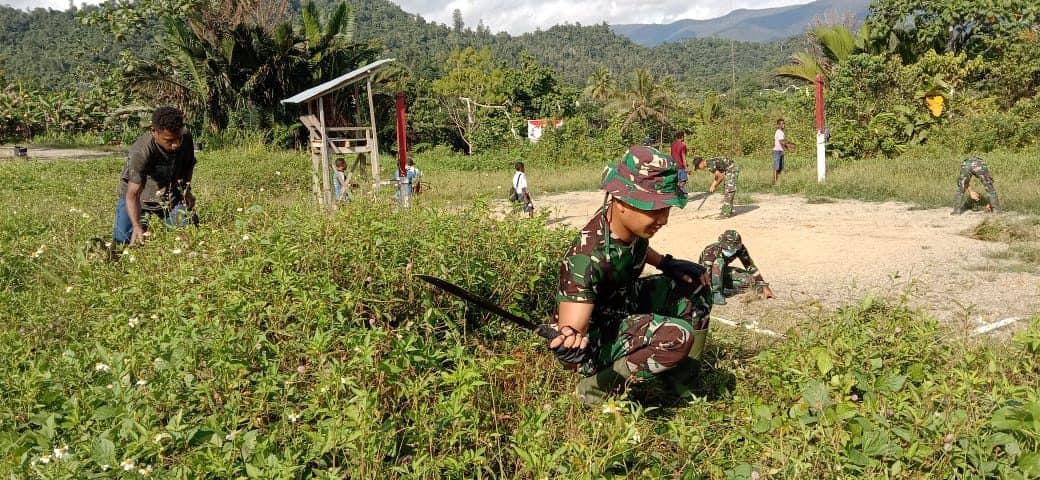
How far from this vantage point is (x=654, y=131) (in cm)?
3825

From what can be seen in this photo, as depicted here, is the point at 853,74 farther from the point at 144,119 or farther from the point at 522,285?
the point at 144,119

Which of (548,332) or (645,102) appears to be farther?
(645,102)

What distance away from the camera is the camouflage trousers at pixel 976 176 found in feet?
31.2

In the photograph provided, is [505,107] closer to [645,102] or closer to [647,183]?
[645,102]

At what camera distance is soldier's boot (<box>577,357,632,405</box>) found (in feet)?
10.1

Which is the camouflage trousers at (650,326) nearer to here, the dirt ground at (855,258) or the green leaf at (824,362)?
the green leaf at (824,362)

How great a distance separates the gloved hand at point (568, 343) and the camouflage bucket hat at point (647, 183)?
1.80 feet

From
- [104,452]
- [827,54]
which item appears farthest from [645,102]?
[104,452]

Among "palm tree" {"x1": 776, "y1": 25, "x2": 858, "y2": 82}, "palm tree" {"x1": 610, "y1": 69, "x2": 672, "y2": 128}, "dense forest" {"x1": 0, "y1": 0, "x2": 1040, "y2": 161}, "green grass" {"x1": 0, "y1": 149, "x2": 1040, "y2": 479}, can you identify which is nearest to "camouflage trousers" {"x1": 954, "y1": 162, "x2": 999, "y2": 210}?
"green grass" {"x1": 0, "y1": 149, "x2": 1040, "y2": 479}

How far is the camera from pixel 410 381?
9.06 feet

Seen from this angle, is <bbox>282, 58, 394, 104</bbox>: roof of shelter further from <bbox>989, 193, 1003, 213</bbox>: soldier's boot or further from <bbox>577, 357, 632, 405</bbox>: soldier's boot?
<bbox>989, 193, 1003, 213</bbox>: soldier's boot

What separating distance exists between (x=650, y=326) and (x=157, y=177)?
3.99 meters

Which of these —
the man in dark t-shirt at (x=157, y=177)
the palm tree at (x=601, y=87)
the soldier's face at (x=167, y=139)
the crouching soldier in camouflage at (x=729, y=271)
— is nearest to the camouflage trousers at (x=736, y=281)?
the crouching soldier in camouflage at (x=729, y=271)

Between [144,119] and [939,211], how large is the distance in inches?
1014
